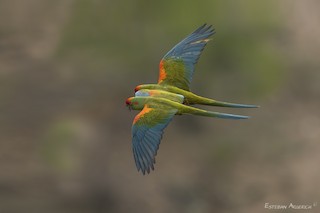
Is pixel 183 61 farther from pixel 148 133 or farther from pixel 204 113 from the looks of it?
pixel 148 133

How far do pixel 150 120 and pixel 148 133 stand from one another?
8.0 inches

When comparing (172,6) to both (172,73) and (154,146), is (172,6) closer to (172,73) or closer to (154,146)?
(172,73)

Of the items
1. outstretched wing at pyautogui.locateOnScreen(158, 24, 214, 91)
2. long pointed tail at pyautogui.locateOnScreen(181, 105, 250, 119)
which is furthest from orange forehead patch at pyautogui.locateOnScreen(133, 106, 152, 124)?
outstretched wing at pyautogui.locateOnScreen(158, 24, 214, 91)

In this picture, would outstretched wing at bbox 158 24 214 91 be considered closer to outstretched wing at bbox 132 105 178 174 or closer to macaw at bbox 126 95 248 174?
macaw at bbox 126 95 248 174

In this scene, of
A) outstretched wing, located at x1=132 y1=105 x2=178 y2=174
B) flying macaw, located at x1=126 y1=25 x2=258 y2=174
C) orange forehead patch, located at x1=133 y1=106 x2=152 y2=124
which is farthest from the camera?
orange forehead patch, located at x1=133 y1=106 x2=152 y2=124

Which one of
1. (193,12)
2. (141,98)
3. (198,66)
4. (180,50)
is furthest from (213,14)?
(141,98)

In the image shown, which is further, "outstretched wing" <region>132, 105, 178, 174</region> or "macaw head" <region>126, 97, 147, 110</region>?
"macaw head" <region>126, 97, 147, 110</region>

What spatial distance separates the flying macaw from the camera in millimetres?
9188

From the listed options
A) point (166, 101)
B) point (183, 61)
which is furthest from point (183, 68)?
point (166, 101)

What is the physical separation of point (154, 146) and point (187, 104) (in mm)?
1162

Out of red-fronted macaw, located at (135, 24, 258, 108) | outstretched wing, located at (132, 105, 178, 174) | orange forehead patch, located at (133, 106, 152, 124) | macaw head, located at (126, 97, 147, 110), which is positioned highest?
red-fronted macaw, located at (135, 24, 258, 108)

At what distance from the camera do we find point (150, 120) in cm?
934

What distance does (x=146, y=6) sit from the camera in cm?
1316

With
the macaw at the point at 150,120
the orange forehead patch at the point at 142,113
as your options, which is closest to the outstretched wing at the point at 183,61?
the macaw at the point at 150,120
